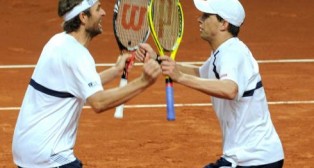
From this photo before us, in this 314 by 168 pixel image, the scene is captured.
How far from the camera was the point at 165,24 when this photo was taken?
9859mm

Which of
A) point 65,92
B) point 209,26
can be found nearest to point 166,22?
point 209,26

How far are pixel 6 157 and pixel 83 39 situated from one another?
5223mm

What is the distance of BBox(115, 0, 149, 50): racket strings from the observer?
32.4ft

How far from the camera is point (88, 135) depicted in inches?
578

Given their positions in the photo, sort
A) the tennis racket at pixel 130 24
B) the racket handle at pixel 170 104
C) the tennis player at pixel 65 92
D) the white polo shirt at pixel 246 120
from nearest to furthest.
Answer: the tennis player at pixel 65 92 → the racket handle at pixel 170 104 → the white polo shirt at pixel 246 120 → the tennis racket at pixel 130 24

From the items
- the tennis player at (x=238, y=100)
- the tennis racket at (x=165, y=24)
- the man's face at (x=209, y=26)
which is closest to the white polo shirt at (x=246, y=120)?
the tennis player at (x=238, y=100)

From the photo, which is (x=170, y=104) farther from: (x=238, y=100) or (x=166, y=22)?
(x=166, y=22)

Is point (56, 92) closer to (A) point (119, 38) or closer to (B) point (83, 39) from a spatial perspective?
(B) point (83, 39)

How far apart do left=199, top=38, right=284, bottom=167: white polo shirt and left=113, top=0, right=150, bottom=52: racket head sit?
967 millimetres

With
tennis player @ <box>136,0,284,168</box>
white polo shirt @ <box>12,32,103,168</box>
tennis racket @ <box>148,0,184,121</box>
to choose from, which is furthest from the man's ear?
tennis racket @ <box>148,0,184,121</box>

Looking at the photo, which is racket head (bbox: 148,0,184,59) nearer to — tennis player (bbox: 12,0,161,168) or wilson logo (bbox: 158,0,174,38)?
wilson logo (bbox: 158,0,174,38)

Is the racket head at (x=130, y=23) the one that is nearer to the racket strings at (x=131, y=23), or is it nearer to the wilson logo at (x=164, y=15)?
the racket strings at (x=131, y=23)

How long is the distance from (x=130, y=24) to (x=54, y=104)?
5.32 ft

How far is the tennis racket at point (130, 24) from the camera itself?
985cm
